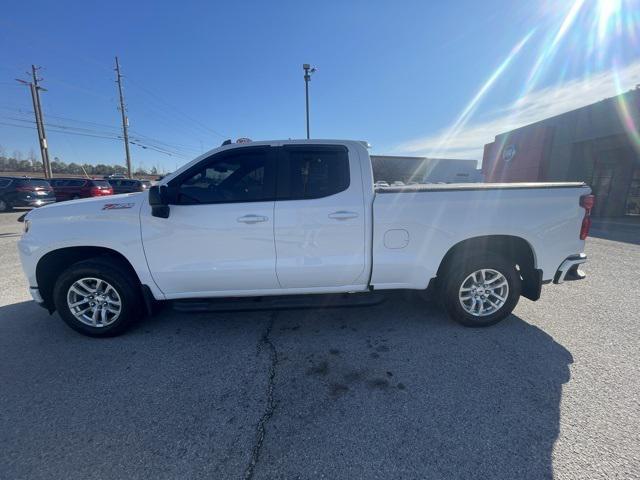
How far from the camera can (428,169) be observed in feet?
128

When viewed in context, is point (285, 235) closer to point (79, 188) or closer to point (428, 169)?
point (79, 188)

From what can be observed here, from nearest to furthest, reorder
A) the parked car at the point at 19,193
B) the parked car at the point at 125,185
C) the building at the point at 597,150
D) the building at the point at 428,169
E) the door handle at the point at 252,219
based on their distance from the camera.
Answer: the door handle at the point at 252,219
the building at the point at 597,150
the parked car at the point at 19,193
the parked car at the point at 125,185
the building at the point at 428,169

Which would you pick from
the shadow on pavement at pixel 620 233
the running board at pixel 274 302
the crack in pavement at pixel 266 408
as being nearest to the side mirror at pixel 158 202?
the running board at pixel 274 302

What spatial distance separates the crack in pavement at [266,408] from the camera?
5.77 ft

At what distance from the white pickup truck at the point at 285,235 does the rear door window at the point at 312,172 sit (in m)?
0.01

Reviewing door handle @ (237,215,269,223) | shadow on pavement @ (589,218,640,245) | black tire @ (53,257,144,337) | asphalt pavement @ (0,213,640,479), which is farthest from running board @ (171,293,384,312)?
shadow on pavement @ (589,218,640,245)

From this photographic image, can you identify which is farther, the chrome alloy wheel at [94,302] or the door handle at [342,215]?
the chrome alloy wheel at [94,302]

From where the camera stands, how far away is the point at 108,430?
202 centimetres

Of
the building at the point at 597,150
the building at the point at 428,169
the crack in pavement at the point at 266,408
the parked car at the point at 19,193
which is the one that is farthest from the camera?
the building at the point at 428,169

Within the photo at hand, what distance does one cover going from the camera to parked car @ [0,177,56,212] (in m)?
13.6

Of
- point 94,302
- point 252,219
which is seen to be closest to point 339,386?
point 252,219

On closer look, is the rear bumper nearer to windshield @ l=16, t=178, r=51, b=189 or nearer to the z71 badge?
the z71 badge

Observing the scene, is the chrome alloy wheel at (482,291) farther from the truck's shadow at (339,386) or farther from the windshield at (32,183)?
the windshield at (32,183)

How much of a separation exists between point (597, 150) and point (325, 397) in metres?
19.4
